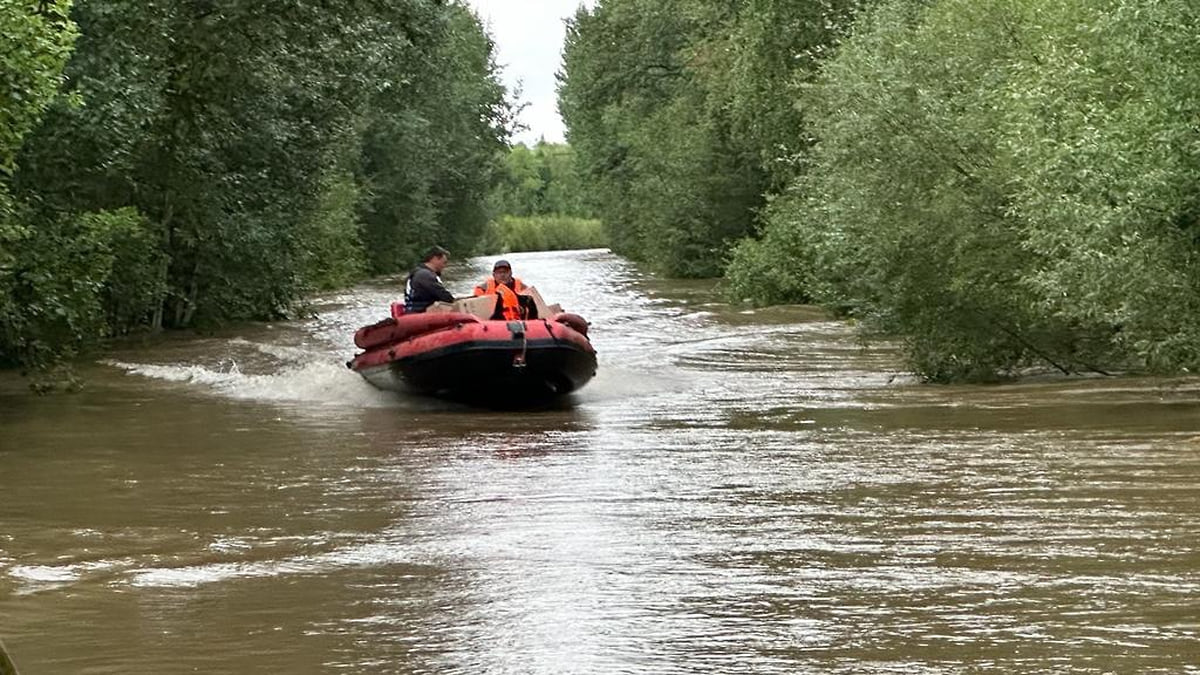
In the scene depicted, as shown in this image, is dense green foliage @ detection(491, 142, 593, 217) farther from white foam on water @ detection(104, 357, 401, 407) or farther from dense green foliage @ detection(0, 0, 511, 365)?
white foam on water @ detection(104, 357, 401, 407)

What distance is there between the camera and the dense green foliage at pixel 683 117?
1341 inches

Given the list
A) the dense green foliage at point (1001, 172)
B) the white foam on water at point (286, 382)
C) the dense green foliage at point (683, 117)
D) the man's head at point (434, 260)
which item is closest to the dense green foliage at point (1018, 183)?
the dense green foliage at point (1001, 172)

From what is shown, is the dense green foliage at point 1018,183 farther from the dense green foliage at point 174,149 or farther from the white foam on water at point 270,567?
the white foam on water at point 270,567

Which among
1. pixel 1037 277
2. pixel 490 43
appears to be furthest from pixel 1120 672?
pixel 490 43

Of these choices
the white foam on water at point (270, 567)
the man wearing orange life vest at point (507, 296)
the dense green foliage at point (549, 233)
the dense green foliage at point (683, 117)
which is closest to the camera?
the white foam on water at point (270, 567)

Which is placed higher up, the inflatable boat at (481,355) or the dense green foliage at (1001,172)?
the dense green foliage at (1001,172)

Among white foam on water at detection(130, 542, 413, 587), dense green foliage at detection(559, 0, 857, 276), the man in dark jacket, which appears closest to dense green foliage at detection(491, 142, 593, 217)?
dense green foliage at detection(559, 0, 857, 276)

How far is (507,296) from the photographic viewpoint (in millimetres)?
18094

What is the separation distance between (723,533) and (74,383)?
11.5 m

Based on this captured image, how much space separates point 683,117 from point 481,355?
2856 centimetres

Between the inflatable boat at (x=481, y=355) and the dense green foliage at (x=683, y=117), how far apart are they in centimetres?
1517

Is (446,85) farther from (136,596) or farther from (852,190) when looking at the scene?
(136,596)

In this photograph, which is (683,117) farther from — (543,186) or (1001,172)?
(543,186)

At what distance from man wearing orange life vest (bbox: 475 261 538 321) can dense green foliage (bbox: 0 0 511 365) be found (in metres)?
3.72
